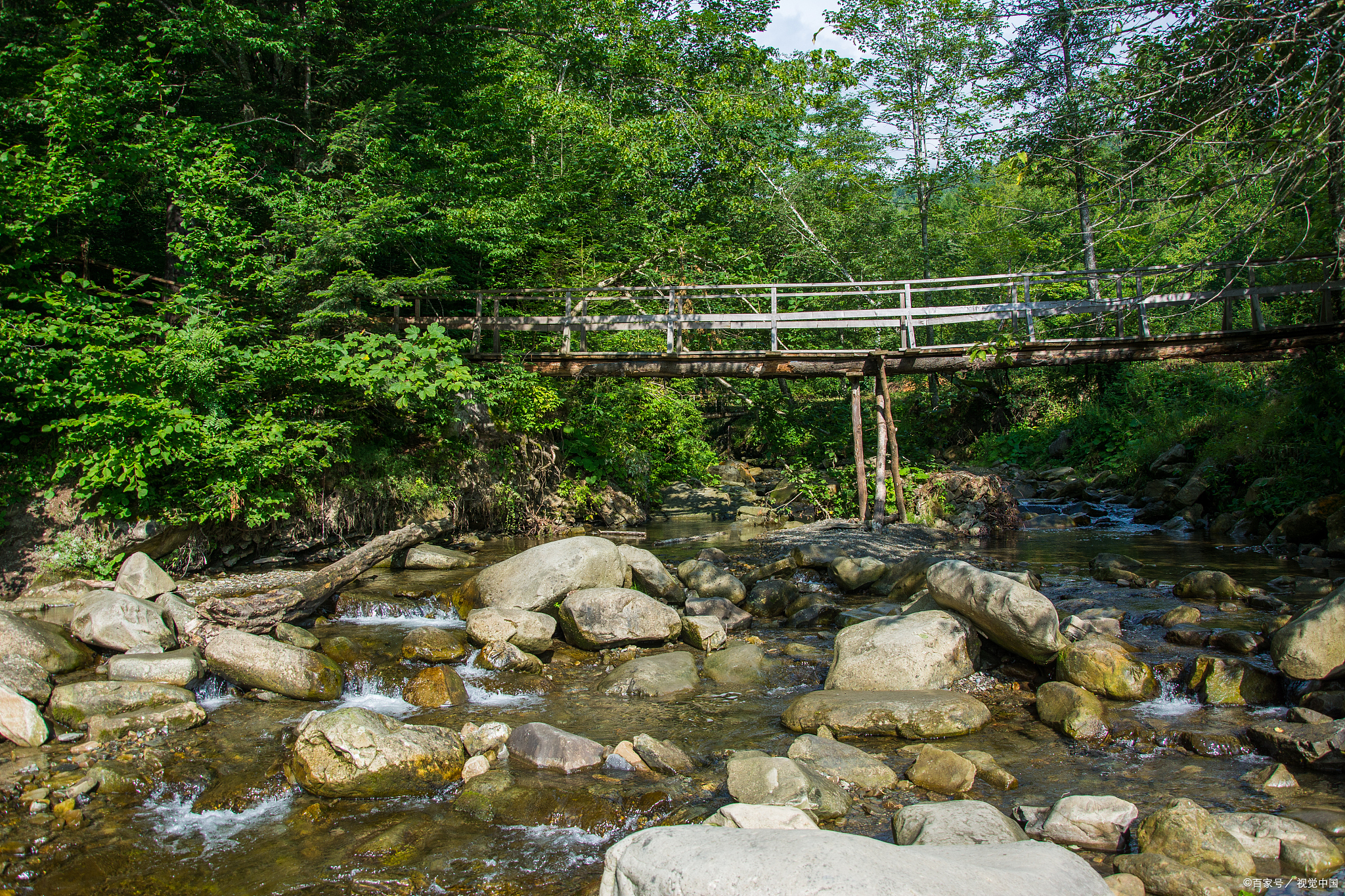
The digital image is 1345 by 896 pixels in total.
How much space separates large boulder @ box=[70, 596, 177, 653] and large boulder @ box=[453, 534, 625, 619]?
3.05 m

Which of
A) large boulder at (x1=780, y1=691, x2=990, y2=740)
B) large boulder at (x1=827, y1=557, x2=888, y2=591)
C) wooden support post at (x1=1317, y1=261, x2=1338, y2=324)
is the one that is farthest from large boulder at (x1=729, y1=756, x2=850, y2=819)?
wooden support post at (x1=1317, y1=261, x2=1338, y2=324)

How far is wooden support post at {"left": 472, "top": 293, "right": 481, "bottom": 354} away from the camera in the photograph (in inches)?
577

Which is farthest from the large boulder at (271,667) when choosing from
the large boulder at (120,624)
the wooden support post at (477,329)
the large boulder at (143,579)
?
the wooden support post at (477,329)

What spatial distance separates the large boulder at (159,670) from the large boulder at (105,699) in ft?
0.66

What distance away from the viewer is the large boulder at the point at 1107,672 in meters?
6.24

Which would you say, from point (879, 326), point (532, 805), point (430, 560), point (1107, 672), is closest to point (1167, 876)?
point (1107, 672)

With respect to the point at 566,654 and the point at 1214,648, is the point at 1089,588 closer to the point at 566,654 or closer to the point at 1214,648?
the point at 1214,648

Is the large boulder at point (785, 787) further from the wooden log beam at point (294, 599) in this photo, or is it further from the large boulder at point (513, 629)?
the wooden log beam at point (294, 599)

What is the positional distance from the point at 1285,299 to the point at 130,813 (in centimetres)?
2174

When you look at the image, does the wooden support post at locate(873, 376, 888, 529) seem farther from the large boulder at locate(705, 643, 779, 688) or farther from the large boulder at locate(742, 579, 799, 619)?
the large boulder at locate(705, 643, 779, 688)

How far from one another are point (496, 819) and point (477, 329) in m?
11.5

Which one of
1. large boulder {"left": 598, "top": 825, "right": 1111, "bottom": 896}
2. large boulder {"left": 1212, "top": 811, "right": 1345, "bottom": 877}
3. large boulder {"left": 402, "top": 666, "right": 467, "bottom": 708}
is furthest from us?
large boulder {"left": 402, "top": 666, "right": 467, "bottom": 708}

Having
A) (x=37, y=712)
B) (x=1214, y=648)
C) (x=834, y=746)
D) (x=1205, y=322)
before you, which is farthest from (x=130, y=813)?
(x=1205, y=322)

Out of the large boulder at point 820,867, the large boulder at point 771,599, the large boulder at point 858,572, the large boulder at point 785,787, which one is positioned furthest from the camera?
the large boulder at point 858,572
